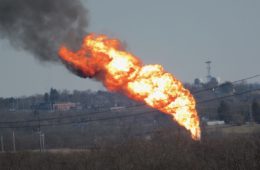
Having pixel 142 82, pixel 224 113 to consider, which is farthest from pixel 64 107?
pixel 142 82

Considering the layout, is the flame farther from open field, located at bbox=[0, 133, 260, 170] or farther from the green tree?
the green tree

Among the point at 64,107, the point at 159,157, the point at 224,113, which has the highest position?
the point at 64,107

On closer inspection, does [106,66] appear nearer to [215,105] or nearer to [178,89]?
[178,89]

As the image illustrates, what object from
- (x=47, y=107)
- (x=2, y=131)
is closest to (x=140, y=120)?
(x=2, y=131)

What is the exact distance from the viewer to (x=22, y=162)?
68.2 metres

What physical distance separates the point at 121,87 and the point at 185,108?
18.9 ft

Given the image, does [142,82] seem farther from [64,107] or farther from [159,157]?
[64,107]

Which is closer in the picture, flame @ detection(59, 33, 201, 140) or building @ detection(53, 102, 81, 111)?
flame @ detection(59, 33, 201, 140)

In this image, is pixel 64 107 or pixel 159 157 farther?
pixel 64 107

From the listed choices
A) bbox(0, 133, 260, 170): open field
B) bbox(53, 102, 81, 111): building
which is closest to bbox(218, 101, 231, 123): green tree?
bbox(0, 133, 260, 170): open field

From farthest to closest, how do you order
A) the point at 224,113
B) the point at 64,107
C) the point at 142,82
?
1. the point at 64,107
2. the point at 224,113
3. the point at 142,82

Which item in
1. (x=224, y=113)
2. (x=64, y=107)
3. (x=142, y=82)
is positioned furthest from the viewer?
(x=64, y=107)

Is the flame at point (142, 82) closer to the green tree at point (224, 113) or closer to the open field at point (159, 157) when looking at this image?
the open field at point (159, 157)

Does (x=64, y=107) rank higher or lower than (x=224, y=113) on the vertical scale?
higher
